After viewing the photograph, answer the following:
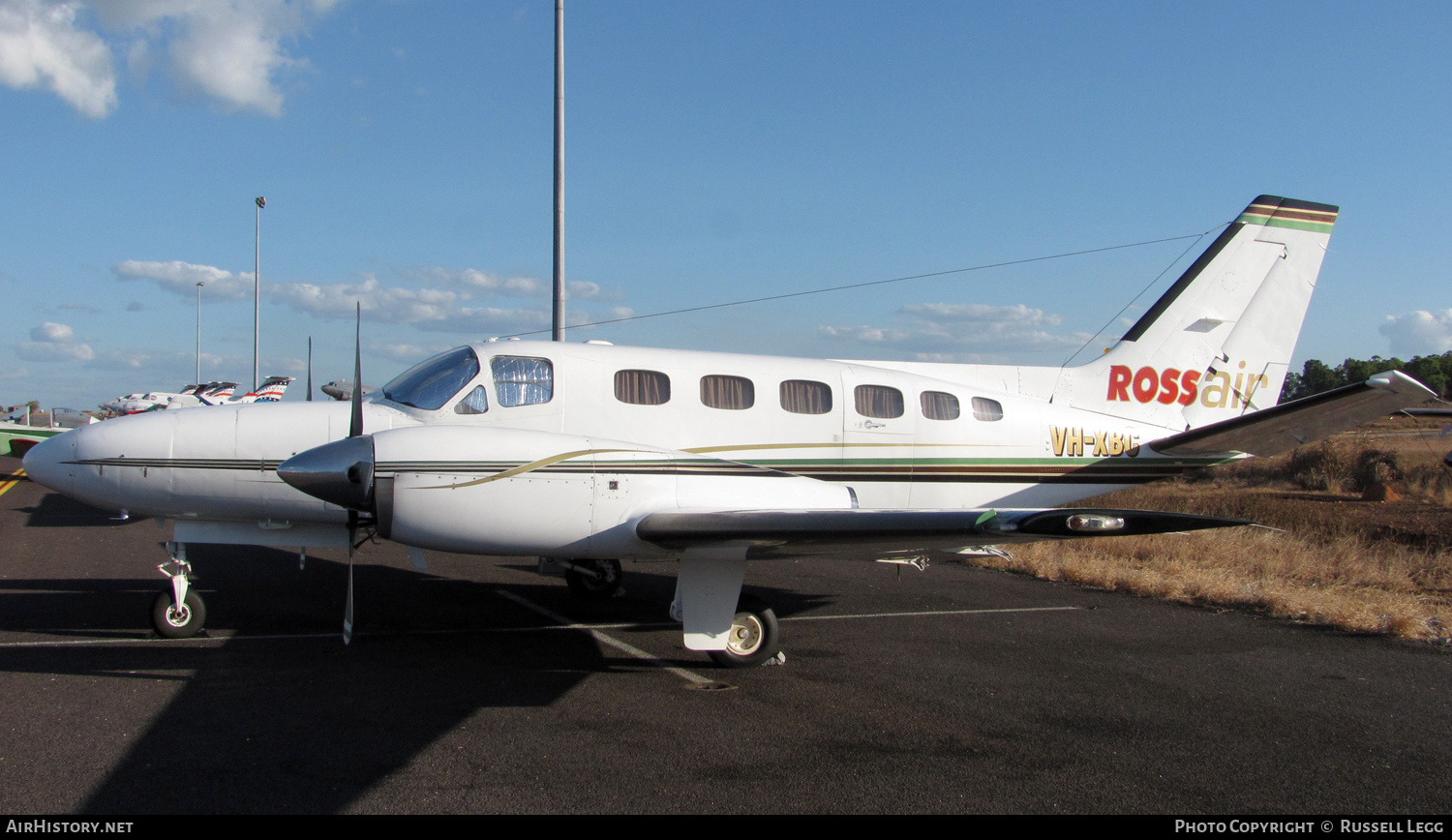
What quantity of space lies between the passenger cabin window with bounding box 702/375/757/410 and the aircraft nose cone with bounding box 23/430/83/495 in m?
5.46

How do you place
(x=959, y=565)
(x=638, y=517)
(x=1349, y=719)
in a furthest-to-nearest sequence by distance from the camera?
(x=959, y=565) < (x=638, y=517) < (x=1349, y=719)

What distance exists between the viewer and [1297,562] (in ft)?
40.7

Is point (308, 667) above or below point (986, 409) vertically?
below

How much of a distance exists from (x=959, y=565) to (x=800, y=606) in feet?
15.4

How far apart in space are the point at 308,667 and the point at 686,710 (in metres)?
3.10

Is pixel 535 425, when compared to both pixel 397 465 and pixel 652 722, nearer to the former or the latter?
pixel 397 465

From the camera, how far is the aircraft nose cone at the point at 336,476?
20.7 ft

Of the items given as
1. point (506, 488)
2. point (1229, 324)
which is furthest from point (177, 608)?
point (1229, 324)

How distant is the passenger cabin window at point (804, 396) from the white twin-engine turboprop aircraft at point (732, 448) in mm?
27

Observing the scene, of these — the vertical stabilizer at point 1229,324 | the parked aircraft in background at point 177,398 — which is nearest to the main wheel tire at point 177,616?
the vertical stabilizer at point 1229,324

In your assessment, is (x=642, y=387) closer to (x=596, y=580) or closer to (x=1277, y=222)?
(x=596, y=580)
